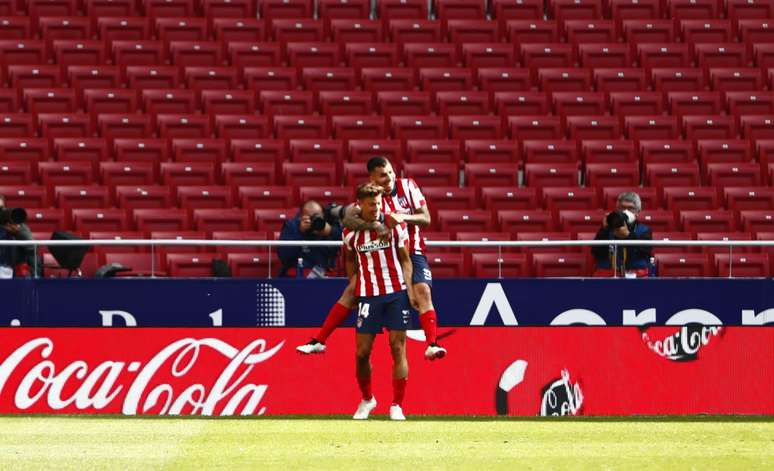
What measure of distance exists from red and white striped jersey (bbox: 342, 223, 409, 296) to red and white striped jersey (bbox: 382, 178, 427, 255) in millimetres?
159

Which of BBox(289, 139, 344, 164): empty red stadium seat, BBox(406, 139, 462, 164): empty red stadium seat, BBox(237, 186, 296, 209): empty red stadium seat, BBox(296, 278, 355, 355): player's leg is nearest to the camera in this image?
BBox(296, 278, 355, 355): player's leg

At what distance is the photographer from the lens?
10.9 metres

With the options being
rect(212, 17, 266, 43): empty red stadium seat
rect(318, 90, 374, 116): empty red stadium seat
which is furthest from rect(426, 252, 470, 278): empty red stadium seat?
rect(212, 17, 266, 43): empty red stadium seat

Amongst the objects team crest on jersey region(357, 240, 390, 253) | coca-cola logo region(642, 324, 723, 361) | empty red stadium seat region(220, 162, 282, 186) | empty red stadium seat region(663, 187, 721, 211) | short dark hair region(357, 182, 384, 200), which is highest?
short dark hair region(357, 182, 384, 200)

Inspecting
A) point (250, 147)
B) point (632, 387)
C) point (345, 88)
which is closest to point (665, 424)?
point (632, 387)

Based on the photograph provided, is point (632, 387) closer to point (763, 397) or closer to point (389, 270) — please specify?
point (763, 397)

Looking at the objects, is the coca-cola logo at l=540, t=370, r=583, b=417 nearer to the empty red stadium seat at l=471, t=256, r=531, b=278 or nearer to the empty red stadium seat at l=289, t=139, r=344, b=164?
the empty red stadium seat at l=471, t=256, r=531, b=278

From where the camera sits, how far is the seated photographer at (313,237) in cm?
1119

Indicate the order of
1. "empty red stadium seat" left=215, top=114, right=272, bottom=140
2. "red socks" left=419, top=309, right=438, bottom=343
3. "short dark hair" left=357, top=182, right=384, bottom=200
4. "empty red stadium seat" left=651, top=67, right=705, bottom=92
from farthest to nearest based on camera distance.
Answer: "empty red stadium seat" left=651, top=67, right=705, bottom=92, "empty red stadium seat" left=215, top=114, right=272, bottom=140, "red socks" left=419, top=309, right=438, bottom=343, "short dark hair" left=357, top=182, right=384, bottom=200

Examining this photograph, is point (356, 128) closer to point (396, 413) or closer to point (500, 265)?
point (500, 265)

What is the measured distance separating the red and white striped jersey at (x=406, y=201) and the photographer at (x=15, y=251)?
3073 mm

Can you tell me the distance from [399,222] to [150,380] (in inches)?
117

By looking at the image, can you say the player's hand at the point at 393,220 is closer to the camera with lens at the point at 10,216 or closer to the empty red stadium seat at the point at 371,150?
the camera with lens at the point at 10,216

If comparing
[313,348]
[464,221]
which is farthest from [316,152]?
[313,348]
